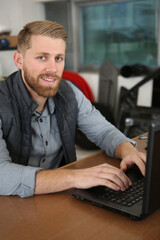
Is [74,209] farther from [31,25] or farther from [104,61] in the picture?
[104,61]

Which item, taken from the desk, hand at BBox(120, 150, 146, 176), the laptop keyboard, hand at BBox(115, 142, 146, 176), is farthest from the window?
the desk

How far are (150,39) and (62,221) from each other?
320 cm

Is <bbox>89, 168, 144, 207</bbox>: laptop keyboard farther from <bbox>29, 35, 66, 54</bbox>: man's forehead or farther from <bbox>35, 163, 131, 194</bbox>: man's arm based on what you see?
<bbox>29, 35, 66, 54</bbox>: man's forehead

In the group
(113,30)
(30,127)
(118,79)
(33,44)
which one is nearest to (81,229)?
(30,127)

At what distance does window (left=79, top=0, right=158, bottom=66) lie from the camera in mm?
3799

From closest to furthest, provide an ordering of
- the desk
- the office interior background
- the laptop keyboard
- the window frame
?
the desk
the laptop keyboard
the office interior background
the window frame

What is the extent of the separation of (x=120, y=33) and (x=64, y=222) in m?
3.40

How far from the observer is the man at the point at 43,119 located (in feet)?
4.29

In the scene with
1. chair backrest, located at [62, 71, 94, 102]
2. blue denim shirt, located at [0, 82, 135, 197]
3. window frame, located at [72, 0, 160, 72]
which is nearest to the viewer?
blue denim shirt, located at [0, 82, 135, 197]

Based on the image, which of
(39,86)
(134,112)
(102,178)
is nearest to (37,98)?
(39,86)

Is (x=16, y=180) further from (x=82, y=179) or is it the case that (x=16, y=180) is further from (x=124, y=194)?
(x=124, y=194)

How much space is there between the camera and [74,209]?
1.09m

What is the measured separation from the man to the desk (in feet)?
0.31

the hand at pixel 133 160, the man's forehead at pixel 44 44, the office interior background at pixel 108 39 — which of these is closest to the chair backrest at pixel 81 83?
the office interior background at pixel 108 39
